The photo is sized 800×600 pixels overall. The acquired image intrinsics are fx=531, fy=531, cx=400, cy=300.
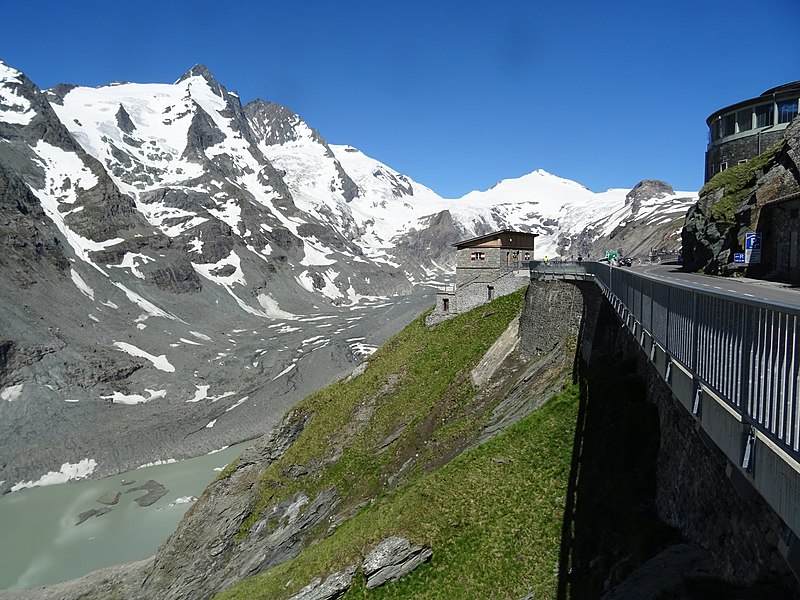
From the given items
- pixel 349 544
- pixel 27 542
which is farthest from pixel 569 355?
pixel 27 542

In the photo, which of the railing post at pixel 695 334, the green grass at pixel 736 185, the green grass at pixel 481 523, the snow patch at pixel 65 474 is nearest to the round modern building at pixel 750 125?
the green grass at pixel 736 185

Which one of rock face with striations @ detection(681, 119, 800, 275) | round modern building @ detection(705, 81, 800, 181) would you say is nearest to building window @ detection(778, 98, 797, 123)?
round modern building @ detection(705, 81, 800, 181)

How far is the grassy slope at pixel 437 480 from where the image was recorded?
55.2 feet

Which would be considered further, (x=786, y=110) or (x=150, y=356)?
(x=150, y=356)

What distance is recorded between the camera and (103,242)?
170 m

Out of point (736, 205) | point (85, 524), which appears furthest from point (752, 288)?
point (85, 524)

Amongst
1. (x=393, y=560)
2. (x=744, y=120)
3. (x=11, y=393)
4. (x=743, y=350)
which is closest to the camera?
(x=743, y=350)

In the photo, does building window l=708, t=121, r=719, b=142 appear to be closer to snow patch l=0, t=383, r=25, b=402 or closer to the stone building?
the stone building

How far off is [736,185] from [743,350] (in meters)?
32.3

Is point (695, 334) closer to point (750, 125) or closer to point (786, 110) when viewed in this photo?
point (786, 110)

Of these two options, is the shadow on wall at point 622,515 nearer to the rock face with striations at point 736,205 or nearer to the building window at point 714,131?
the rock face with striations at point 736,205

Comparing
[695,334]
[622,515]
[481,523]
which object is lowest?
[481,523]

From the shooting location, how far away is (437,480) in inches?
821

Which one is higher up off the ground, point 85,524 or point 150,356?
point 150,356
